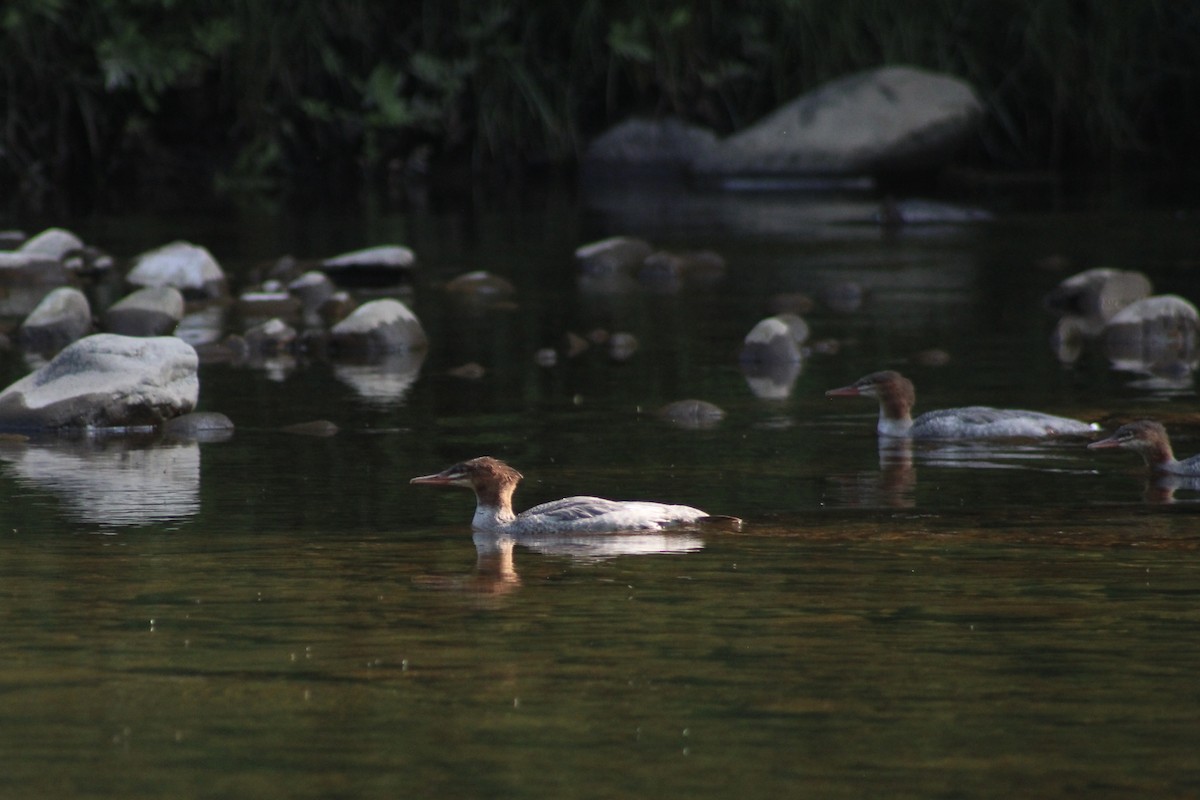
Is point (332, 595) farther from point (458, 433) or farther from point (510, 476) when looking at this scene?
point (458, 433)

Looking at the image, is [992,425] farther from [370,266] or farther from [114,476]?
[370,266]

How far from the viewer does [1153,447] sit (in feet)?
25.7

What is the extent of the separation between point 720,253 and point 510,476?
1125 centimetres

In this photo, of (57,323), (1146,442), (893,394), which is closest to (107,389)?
(893,394)

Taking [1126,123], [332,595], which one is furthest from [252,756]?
[1126,123]

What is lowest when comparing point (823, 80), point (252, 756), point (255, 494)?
point (252, 756)

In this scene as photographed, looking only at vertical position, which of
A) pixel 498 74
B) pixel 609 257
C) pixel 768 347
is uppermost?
pixel 498 74

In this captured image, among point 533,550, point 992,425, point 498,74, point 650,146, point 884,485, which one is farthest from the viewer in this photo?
point 650,146

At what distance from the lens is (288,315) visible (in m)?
13.7

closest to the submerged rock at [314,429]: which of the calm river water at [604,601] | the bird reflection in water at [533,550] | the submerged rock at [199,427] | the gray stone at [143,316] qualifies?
the calm river water at [604,601]

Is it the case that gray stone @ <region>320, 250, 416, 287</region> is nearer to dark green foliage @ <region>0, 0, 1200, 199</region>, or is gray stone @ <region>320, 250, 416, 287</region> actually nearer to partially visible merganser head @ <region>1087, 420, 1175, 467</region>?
partially visible merganser head @ <region>1087, 420, 1175, 467</region>

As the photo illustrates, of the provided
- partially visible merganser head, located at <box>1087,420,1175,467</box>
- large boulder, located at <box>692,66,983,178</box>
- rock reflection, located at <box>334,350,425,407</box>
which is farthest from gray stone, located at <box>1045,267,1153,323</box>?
large boulder, located at <box>692,66,983,178</box>

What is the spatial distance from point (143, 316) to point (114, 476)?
4788 mm

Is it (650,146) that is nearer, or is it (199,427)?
(199,427)
